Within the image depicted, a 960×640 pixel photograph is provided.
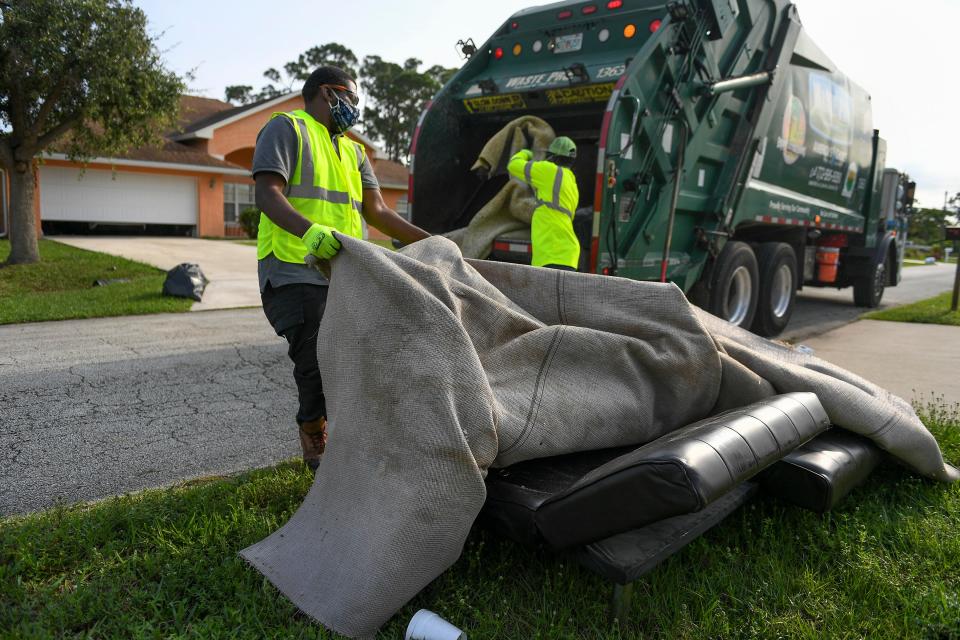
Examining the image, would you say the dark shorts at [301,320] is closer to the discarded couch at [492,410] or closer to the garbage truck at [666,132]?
the discarded couch at [492,410]

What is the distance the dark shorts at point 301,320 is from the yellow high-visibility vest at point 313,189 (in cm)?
14

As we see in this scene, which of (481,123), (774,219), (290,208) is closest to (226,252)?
(481,123)

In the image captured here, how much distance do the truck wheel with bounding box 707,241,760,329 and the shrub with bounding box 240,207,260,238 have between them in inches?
703

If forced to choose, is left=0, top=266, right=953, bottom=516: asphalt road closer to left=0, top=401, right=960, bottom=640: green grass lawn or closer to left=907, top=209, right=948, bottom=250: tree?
left=0, top=401, right=960, bottom=640: green grass lawn

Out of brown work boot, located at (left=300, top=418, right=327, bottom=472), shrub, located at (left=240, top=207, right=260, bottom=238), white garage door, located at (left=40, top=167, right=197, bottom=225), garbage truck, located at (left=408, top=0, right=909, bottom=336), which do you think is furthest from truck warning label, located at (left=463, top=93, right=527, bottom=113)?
shrub, located at (left=240, top=207, right=260, bottom=238)

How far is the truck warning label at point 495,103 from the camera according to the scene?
6229 millimetres

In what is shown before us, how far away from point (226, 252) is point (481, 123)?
11.7 m

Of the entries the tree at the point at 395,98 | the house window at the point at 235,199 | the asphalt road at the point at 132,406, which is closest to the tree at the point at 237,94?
the tree at the point at 395,98

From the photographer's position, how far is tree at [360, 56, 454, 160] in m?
47.9

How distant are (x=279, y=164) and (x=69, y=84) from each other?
1111 cm

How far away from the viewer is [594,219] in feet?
17.4

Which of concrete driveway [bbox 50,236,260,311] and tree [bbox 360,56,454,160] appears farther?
tree [bbox 360,56,454,160]

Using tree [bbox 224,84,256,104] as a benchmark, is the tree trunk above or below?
below

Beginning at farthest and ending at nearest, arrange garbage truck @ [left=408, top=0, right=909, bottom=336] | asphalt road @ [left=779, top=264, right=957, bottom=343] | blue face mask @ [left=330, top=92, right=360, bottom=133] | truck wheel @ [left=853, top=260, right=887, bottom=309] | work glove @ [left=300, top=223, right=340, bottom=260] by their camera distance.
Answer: truck wheel @ [left=853, top=260, right=887, bottom=309] → asphalt road @ [left=779, top=264, right=957, bottom=343] → garbage truck @ [left=408, top=0, right=909, bottom=336] → blue face mask @ [left=330, top=92, right=360, bottom=133] → work glove @ [left=300, top=223, right=340, bottom=260]
